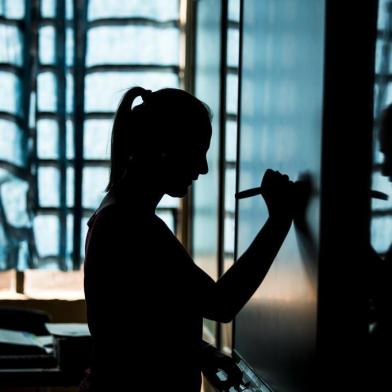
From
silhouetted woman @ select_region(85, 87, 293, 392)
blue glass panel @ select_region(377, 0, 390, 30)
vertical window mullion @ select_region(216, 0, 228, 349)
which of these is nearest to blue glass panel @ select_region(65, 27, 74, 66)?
vertical window mullion @ select_region(216, 0, 228, 349)

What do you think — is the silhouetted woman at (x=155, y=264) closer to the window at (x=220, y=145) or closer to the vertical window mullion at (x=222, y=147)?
the window at (x=220, y=145)

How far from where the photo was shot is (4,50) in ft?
10.5

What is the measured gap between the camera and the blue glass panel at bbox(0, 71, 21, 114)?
3.19m

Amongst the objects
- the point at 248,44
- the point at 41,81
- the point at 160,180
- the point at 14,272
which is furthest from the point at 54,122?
the point at 160,180

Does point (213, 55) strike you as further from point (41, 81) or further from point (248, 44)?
point (248, 44)

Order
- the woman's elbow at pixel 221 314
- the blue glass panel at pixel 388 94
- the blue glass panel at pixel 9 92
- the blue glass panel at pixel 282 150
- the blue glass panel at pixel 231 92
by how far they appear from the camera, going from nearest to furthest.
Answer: the blue glass panel at pixel 388 94, the blue glass panel at pixel 282 150, the woman's elbow at pixel 221 314, the blue glass panel at pixel 231 92, the blue glass panel at pixel 9 92

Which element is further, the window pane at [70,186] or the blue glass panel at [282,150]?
the window pane at [70,186]

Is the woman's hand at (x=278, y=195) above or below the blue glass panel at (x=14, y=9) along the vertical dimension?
below

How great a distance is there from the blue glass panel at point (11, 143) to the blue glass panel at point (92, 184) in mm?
289

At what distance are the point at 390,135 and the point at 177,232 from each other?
246 centimetres

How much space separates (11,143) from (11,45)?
1.41 feet

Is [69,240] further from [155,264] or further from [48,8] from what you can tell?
[155,264]

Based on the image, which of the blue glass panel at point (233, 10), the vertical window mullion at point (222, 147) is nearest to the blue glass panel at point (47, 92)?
the vertical window mullion at point (222, 147)

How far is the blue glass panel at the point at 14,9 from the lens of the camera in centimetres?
320
